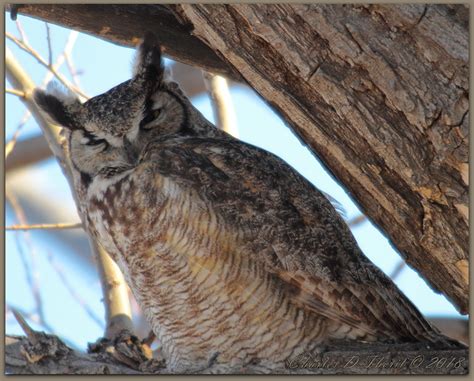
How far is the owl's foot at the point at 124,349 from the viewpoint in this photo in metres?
2.61

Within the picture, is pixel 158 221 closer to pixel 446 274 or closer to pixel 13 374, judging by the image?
pixel 13 374

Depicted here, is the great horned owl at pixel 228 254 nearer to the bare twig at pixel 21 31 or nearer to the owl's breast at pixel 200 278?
the owl's breast at pixel 200 278

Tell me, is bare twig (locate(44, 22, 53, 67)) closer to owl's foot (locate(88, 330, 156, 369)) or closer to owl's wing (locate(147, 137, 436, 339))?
owl's wing (locate(147, 137, 436, 339))

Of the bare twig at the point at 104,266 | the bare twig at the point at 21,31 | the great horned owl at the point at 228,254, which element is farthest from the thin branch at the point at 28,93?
the great horned owl at the point at 228,254

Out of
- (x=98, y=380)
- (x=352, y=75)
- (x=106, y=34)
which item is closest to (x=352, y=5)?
(x=352, y=75)

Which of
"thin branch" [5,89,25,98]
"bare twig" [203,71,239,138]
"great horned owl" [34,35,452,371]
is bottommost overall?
"great horned owl" [34,35,452,371]

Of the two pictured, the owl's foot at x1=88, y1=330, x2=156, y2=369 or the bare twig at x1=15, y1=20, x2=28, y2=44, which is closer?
the owl's foot at x1=88, y1=330, x2=156, y2=369

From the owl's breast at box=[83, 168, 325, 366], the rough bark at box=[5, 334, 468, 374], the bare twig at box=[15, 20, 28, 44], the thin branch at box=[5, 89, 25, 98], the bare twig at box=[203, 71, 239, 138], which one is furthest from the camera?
the bare twig at box=[203, 71, 239, 138]

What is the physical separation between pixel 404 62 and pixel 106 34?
4.10ft

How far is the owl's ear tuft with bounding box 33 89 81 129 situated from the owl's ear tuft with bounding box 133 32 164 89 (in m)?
0.28

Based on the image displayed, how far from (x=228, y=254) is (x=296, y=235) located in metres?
0.24

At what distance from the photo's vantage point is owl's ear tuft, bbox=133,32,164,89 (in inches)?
110

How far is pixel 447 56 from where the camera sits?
6.94 feet

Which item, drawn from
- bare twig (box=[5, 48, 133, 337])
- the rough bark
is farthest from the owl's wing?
bare twig (box=[5, 48, 133, 337])
